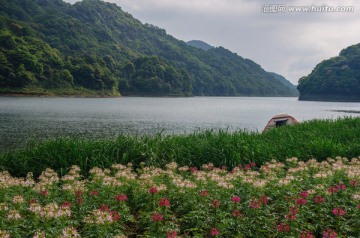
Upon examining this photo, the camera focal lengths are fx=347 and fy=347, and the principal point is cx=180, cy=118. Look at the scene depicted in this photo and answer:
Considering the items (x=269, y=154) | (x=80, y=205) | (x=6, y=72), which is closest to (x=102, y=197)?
(x=80, y=205)

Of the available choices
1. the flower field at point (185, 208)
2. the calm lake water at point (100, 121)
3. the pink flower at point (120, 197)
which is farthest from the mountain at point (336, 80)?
the pink flower at point (120, 197)

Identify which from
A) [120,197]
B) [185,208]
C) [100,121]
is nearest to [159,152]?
[185,208]

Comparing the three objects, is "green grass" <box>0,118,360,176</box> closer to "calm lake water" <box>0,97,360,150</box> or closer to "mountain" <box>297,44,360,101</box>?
"calm lake water" <box>0,97,360,150</box>

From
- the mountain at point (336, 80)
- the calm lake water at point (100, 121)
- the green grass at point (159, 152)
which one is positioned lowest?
the calm lake water at point (100, 121)

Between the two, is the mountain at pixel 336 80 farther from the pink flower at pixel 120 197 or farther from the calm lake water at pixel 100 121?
the pink flower at pixel 120 197

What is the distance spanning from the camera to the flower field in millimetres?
5379

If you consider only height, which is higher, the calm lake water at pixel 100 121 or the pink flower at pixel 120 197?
the pink flower at pixel 120 197

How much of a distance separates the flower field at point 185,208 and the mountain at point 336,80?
175134mm

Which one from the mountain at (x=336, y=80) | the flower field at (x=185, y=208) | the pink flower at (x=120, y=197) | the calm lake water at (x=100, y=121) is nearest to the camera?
the flower field at (x=185, y=208)

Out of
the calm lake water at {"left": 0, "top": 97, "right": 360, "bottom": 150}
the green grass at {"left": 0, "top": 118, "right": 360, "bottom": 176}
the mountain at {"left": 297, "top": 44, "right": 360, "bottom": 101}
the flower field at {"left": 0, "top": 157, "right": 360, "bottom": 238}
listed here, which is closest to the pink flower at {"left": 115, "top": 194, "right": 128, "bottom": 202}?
the flower field at {"left": 0, "top": 157, "right": 360, "bottom": 238}

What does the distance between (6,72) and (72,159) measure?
4183 inches

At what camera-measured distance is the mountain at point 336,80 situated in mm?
166375

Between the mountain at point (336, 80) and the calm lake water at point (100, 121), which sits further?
the mountain at point (336, 80)

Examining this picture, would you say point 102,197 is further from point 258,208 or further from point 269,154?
point 269,154
